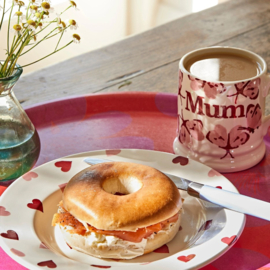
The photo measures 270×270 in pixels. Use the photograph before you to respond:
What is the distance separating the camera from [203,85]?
74 cm

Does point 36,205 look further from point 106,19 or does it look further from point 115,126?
point 106,19

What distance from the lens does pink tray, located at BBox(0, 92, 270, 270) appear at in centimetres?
80

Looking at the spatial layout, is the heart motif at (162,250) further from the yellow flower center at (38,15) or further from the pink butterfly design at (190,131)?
the yellow flower center at (38,15)

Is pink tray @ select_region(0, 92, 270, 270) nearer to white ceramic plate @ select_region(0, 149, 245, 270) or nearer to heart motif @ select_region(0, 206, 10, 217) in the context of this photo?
white ceramic plate @ select_region(0, 149, 245, 270)

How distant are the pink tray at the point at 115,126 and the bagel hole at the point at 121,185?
0.20 m

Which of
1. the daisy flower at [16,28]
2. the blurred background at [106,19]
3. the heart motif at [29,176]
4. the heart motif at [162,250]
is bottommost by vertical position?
the blurred background at [106,19]

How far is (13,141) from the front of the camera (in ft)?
2.47

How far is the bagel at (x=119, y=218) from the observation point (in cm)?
58

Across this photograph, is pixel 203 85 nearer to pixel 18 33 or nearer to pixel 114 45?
pixel 18 33

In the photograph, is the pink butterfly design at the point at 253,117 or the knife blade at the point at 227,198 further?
the pink butterfly design at the point at 253,117

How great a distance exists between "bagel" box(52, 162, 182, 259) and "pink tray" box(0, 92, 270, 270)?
0.52 ft

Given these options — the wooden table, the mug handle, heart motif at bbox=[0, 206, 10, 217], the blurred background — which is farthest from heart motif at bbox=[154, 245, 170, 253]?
the blurred background

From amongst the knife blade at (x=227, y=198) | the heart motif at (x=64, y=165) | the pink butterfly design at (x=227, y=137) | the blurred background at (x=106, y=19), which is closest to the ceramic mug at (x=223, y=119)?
the pink butterfly design at (x=227, y=137)

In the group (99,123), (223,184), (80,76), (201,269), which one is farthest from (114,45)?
(201,269)
